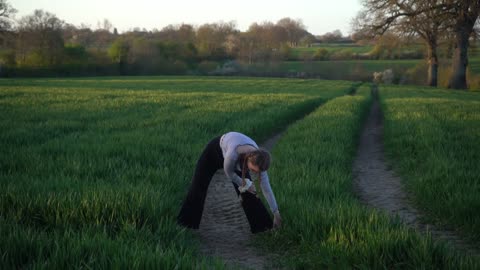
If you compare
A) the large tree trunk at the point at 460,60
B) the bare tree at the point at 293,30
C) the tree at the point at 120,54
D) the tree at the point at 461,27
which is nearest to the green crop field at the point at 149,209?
the tree at the point at 461,27

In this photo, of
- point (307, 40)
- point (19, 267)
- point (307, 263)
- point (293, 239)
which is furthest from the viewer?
point (307, 40)

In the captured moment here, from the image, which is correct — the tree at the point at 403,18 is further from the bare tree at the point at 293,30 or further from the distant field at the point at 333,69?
the bare tree at the point at 293,30

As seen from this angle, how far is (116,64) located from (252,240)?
219 feet

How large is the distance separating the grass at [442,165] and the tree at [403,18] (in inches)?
743

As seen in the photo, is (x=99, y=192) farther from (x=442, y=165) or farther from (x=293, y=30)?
(x=293, y=30)

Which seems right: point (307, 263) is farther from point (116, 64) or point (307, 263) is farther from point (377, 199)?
point (116, 64)

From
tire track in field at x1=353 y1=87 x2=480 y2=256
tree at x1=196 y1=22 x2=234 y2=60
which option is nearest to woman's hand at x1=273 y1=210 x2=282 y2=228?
tire track in field at x1=353 y1=87 x2=480 y2=256

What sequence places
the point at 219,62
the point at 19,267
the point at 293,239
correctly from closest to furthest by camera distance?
the point at 19,267 → the point at 293,239 → the point at 219,62

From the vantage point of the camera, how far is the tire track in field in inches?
181

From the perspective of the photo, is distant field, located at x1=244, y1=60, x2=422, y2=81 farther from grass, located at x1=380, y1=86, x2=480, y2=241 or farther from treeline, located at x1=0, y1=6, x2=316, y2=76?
grass, located at x1=380, y1=86, x2=480, y2=241

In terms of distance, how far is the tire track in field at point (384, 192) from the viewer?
4.59m

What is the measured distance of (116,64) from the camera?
218ft

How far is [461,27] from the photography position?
30.2 metres

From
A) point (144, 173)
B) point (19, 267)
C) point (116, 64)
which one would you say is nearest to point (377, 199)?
point (144, 173)
